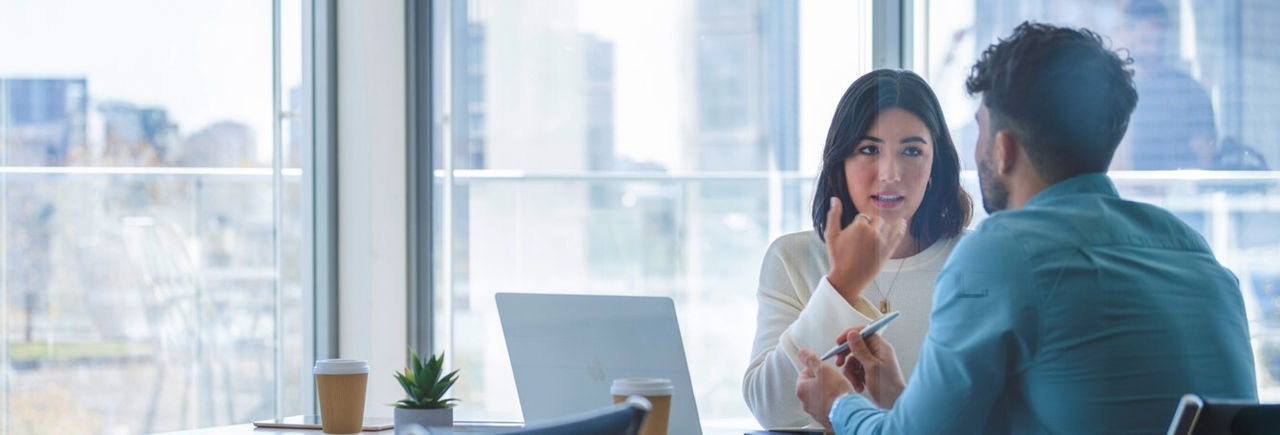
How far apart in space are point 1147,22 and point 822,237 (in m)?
0.81

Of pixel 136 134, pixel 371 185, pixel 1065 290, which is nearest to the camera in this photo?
pixel 1065 290

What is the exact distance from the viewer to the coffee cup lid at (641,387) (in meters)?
2.08

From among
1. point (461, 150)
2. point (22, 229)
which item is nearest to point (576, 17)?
point (461, 150)

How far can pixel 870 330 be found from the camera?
6.44 ft

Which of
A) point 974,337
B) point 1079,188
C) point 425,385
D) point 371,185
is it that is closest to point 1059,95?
point 1079,188

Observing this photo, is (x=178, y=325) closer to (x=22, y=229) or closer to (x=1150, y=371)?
(x=22, y=229)

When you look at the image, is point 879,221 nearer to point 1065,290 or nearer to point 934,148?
point 934,148

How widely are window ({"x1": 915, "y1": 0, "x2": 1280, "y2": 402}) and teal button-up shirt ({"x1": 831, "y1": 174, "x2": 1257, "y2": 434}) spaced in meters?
0.11

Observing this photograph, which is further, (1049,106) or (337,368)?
(337,368)

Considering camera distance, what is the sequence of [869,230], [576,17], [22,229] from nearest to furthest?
[869,230] < [22,229] < [576,17]

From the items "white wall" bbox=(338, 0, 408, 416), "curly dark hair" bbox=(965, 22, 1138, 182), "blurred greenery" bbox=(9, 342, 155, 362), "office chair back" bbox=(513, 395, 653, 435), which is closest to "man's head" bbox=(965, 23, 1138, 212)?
"curly dark hair" bbox=(965, 22, 1138, 182)

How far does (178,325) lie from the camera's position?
4.05m

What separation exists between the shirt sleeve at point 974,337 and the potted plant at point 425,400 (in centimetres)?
86

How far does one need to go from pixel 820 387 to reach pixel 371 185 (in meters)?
2.46
